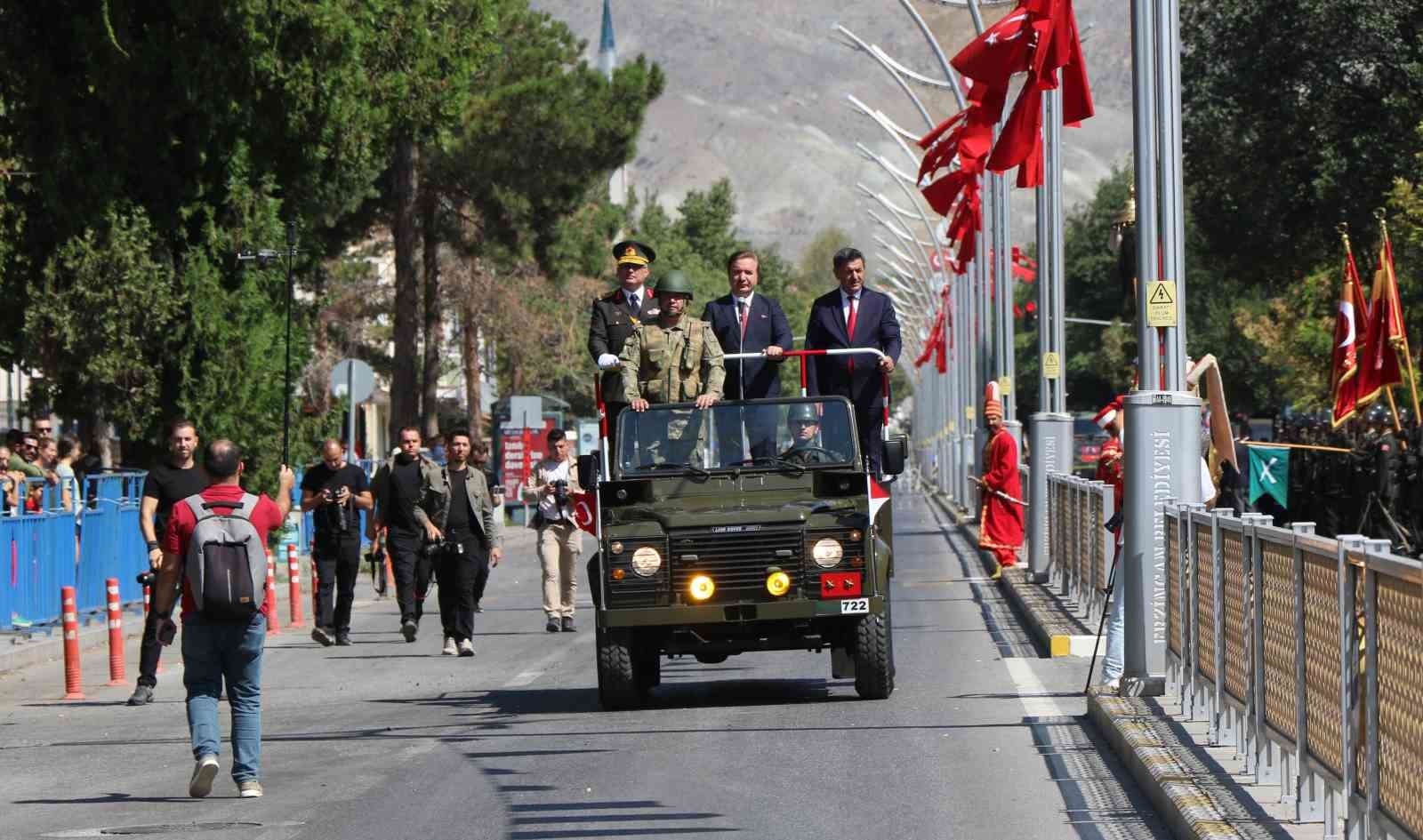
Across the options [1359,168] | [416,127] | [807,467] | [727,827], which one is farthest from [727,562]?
[1359,168]

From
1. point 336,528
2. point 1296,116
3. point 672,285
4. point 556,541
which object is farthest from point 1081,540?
point 1296,116

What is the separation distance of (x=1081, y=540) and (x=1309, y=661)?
491 inches

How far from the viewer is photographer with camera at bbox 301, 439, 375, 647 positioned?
20906mm

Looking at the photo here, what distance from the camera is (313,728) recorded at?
14.1 m

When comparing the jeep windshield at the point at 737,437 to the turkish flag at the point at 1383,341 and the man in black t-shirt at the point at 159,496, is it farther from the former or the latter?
the turkish flag at the point at 1383,341

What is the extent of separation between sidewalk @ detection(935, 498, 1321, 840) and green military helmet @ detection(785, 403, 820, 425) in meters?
2.54

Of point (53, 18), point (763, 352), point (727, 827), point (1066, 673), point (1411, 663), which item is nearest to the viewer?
point (1411, 663)

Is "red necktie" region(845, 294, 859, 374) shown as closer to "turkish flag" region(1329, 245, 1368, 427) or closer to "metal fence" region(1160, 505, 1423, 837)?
"metal fence" region(1160, 505, 1423, 837)

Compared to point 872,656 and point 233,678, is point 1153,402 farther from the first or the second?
point 233,678

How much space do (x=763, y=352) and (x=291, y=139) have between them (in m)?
16.8

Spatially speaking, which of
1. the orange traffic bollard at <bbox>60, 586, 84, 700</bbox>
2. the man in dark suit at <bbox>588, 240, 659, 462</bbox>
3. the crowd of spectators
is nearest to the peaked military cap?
the man in dark suit at <bbox>588, 240, 659, 462</bbox>

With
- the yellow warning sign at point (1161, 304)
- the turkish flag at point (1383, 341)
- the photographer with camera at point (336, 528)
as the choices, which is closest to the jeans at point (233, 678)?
the yellow warning sign at point (1161, 304)

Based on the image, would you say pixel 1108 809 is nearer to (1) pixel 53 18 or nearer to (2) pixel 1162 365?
(2) pixel 1162 365

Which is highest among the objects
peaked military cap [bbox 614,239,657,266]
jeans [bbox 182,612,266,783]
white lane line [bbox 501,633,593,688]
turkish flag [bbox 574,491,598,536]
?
peaked military cap [bbox 614,239,657,266]
